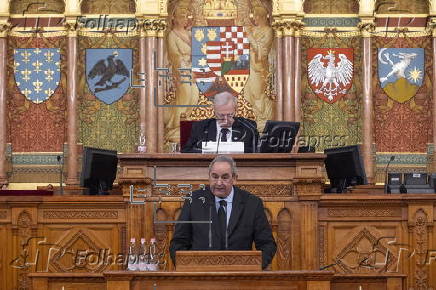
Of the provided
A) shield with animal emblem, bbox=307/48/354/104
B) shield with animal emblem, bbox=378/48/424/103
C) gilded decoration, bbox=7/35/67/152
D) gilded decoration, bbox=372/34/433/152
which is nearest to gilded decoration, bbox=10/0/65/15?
gilded decoration, bbox=7/35/67/152

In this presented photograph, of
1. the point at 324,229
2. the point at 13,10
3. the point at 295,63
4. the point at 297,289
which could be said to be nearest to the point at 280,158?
the point at 324,229

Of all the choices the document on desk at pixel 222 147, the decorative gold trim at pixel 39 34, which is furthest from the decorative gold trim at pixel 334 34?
the document on desk at pixel 222 147

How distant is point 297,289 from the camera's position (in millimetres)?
7645

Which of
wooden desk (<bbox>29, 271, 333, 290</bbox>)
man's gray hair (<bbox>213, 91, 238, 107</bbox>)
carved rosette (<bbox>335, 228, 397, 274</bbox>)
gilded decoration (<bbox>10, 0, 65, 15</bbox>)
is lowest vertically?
carved rosette (<bbox>335, 228, 397, 274</bbox>)

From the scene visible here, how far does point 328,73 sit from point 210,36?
2.17 metres

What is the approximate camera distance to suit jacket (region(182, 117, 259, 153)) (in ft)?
38.5

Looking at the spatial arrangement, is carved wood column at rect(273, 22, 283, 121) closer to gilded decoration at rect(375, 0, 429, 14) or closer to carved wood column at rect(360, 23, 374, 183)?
carved wood column at rect(360, 23, 374, 183)

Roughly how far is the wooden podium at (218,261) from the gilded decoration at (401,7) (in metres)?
12.6

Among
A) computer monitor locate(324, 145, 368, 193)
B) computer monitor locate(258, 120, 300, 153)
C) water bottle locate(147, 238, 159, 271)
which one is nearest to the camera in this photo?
water bottle locate(147, 238, 159, 271)

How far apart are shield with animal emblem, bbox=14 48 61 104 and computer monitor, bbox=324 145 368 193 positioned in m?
7.19

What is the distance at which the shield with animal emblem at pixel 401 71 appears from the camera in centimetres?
1948

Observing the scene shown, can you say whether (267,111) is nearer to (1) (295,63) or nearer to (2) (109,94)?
(1) (295,63)

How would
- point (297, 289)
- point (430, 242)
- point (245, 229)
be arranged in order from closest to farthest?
point (297, 289) → point (245, 229) → point (430, 242)

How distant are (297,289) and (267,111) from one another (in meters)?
11.9
